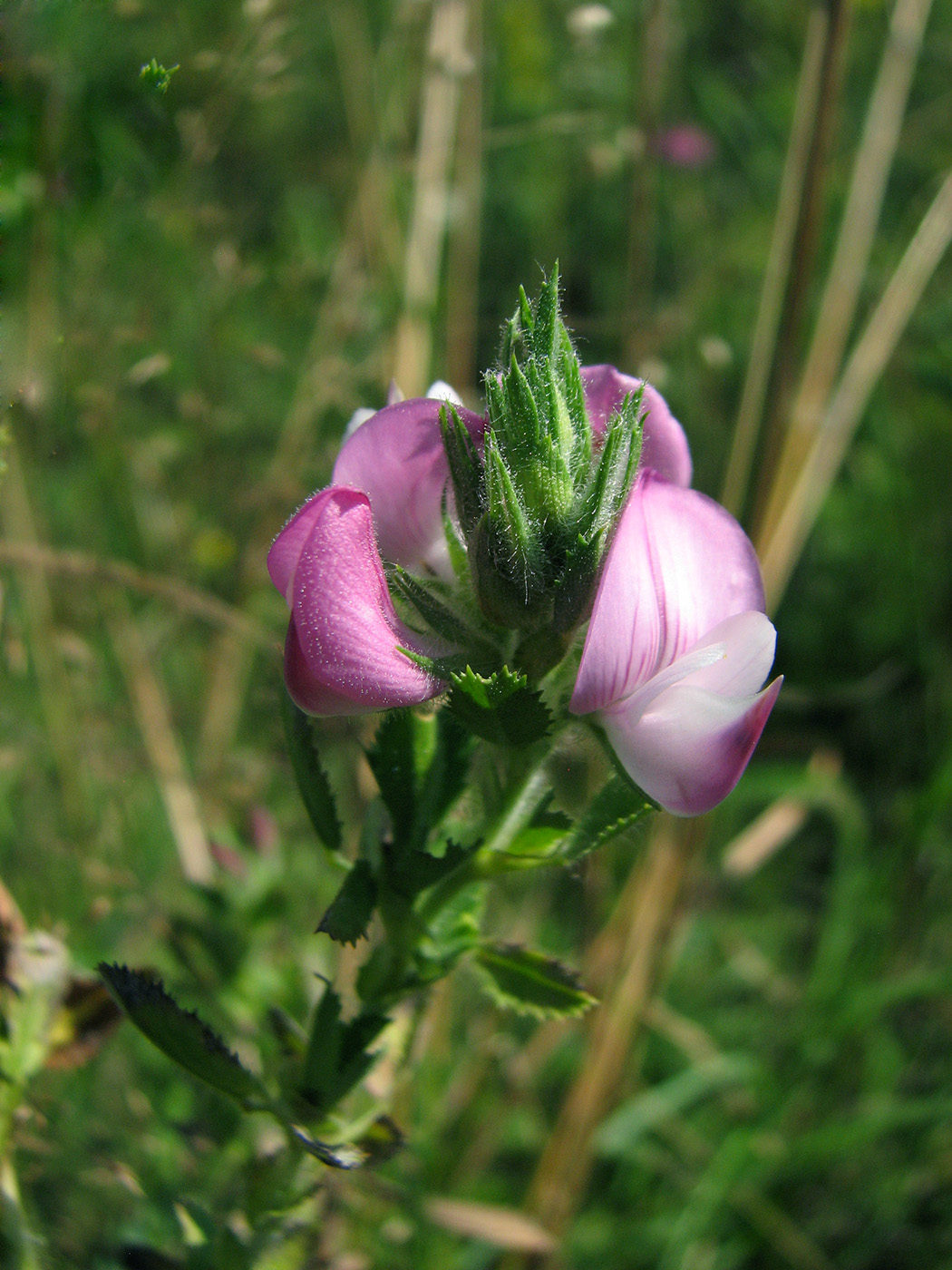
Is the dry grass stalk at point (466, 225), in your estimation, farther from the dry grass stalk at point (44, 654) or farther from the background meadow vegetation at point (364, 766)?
the dry grass stalk at point (44, 654)

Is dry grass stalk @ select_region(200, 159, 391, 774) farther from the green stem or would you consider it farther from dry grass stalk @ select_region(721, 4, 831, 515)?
the green stem

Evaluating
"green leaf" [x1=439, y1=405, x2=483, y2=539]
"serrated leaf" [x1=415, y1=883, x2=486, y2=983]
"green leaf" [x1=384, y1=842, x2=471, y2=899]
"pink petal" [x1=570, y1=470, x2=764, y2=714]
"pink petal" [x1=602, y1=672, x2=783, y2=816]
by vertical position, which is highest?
"green leaf" [x1=439, y1=405, x2=483, y2=539]

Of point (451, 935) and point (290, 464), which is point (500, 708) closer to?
point (451, 935)

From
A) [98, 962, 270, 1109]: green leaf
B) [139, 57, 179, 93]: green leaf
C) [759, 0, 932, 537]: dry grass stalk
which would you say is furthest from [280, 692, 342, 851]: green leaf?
[759, 0, 932, 537]: dry grass stalk

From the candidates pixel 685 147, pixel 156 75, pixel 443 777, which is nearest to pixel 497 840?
pixel 443 777

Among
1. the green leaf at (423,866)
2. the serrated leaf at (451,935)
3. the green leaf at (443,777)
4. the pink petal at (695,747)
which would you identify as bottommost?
the serrated leaf at (451,935)

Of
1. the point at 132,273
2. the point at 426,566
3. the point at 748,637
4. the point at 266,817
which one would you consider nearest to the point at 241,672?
the point at 266,817

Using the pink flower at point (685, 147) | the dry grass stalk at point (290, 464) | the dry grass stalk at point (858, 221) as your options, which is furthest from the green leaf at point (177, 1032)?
the pink flower at point (685, 147)
